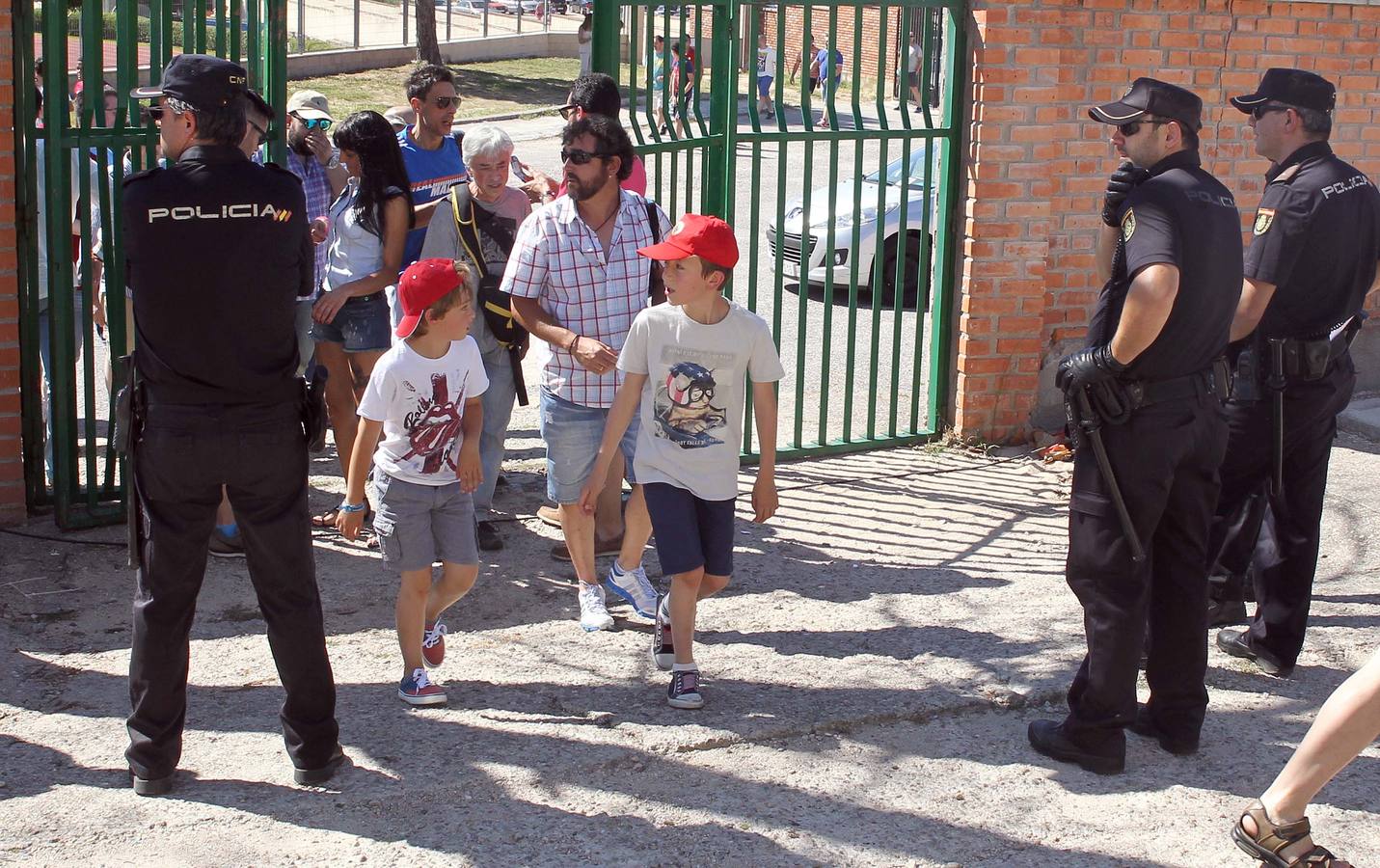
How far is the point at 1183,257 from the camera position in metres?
4.13

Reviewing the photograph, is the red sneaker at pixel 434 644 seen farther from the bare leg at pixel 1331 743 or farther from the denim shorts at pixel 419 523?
the bare leg at pixel 1331 743

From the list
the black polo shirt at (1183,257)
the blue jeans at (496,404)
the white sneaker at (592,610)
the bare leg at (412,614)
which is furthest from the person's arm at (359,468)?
the black polo shirt at (1183,257)

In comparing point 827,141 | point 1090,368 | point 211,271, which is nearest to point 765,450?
point 1090,368

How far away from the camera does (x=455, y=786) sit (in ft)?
13.7

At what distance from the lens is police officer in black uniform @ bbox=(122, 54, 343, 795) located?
12.7 feet

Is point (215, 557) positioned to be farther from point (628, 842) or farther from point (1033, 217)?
point (1033, 217)

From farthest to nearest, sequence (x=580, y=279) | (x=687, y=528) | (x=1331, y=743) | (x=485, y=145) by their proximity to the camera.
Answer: (x=485, y=145), (x=580, y=279), (x=687, y=528), (x=1331, y=743)

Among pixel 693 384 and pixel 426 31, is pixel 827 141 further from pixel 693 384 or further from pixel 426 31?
pixel 426 31

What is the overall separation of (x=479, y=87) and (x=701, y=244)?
1029 inches

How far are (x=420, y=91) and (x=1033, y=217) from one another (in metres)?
3.18

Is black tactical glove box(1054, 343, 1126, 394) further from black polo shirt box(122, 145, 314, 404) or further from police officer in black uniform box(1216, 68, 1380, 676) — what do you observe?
black polo shirt box(122, 145, 314, 404)

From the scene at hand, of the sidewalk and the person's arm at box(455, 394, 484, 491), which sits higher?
the person's arm at box(455, 394, 484, 491)

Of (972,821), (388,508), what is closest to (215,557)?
(388,508)

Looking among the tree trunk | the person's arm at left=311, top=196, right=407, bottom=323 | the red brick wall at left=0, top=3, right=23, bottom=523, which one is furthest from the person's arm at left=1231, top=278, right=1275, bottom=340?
the tree trunk
